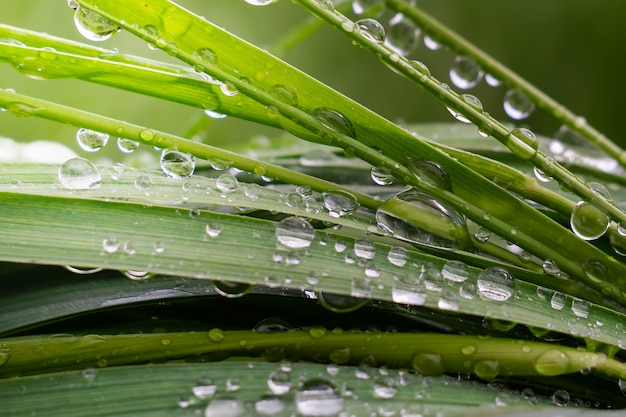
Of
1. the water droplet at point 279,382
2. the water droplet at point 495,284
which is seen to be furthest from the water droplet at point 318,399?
the water droplet at point 495,284

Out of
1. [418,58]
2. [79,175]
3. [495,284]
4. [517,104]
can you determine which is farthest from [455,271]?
[418,58]

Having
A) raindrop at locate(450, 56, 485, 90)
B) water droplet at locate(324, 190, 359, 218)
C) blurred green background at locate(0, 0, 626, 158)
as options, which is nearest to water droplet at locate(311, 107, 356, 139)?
water droplet at locate(324, 190, 359, 218)

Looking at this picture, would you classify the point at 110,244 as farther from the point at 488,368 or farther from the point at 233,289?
the point at 488,368

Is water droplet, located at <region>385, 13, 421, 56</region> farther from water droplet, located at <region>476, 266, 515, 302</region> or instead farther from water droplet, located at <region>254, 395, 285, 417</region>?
water droplet, located at <region>254, 395, 285, 417</region>

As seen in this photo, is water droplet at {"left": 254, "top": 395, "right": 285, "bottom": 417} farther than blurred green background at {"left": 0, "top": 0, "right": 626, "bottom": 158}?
No

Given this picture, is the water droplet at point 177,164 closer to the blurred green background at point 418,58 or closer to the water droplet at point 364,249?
the water droplet at point 364,249
